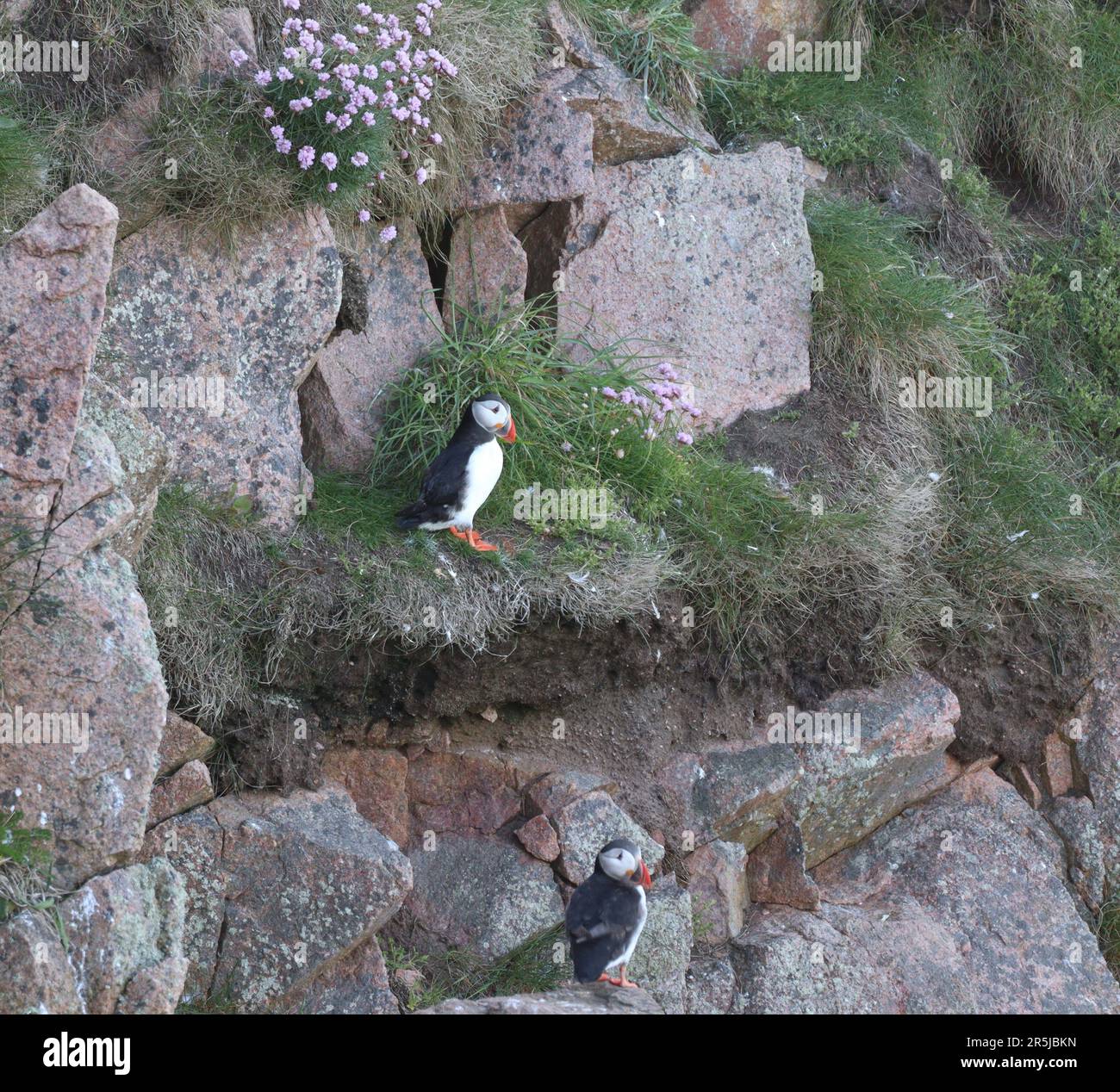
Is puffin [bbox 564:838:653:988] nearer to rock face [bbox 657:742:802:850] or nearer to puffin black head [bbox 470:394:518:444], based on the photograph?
rock face [bbox 657:742:802:850]

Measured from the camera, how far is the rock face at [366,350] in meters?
6.04

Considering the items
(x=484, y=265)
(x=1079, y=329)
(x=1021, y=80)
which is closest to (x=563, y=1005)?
(x=484, y=265)

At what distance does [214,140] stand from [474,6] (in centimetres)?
165

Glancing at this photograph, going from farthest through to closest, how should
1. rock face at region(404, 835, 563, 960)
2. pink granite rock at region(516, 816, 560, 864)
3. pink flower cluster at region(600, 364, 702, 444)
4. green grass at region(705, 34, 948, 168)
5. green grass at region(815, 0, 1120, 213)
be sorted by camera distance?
green grass at region(815, 0, 1120, 213) → green grass at region(705, 34, 948, 168) → pink flower cluster at region(600, 364, 702, 444) → pink granite rock at region(516, 816, 560, 864) → rock face at region(404, 835, 563, 960)

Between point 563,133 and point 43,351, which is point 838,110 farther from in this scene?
point 43,351

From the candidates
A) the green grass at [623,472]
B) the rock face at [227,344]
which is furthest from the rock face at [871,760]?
the rock face at [227,344]

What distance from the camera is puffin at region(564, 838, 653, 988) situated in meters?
4.55

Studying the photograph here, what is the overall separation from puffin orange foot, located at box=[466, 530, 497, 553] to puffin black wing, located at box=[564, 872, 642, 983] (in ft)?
5.03

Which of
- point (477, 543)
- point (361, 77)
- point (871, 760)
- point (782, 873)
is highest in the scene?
point (361, 77)

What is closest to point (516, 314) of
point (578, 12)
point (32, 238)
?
point (578, 12)

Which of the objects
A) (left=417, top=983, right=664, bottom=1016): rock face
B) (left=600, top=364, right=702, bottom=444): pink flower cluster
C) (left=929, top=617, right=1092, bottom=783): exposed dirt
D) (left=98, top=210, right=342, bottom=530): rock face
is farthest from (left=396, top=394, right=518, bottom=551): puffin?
(left=929, top=617, right=1092, bottom=783): exposed dirt

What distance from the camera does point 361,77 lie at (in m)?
5.73

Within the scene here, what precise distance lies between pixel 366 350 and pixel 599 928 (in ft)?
9.71

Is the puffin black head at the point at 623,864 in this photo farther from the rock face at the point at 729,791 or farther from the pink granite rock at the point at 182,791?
the pink granite rock at the point at 182,791
